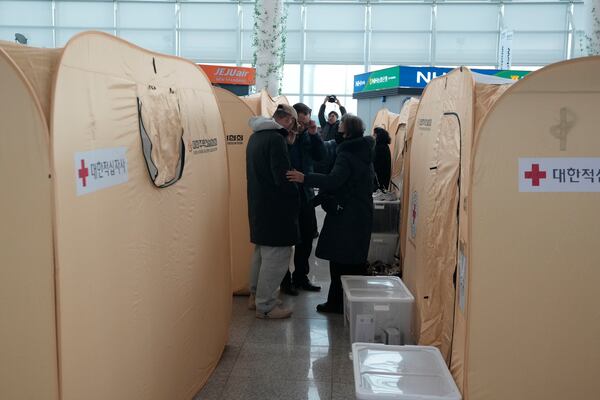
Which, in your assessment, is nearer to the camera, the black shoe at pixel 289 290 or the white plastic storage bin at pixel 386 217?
the black shoe at pixel 289 290

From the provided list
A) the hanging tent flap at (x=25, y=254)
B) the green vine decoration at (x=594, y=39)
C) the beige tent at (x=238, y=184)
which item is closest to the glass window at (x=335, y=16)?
the green vine decoration at (x=594, y=39)

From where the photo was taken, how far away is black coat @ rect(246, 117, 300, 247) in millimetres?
3943

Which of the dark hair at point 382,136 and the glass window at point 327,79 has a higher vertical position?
the glass window at point 327,79

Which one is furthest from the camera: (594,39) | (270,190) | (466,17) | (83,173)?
(466,17)

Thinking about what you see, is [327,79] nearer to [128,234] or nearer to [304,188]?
[304,188]

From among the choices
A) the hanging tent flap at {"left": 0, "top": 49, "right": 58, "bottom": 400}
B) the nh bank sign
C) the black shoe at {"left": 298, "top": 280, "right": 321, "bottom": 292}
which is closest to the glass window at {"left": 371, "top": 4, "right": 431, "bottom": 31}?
the nh bank sign

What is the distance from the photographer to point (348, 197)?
4.14 metres

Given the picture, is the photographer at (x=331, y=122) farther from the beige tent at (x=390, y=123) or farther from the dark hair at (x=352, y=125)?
the dark hair at (x=352, y=125)

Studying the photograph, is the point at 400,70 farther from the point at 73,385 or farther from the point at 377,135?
the point at 73,385

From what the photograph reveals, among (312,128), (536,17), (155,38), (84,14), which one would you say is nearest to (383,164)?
(312,128)

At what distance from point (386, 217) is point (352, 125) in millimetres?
1768

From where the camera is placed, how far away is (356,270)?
4.34 metres

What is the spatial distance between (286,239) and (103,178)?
2.12m

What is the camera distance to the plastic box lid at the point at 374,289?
3.60 m
